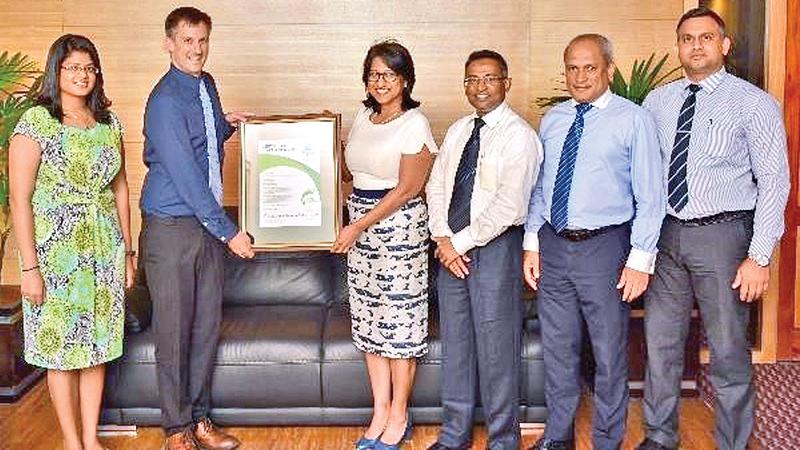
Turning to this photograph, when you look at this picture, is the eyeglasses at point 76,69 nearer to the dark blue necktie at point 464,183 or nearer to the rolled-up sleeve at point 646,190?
the dark blue necktie at point 464,183

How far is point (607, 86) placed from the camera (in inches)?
144

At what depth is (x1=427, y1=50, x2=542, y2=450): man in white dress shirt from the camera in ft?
12.0

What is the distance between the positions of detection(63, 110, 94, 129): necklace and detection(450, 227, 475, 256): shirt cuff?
4.45 feet

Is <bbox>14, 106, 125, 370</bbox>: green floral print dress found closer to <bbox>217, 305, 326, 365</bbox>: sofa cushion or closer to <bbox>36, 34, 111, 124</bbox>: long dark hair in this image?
<bbox>36, 34, 111, 124</bbox>: long dark hair

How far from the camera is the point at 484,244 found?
12.2 ft

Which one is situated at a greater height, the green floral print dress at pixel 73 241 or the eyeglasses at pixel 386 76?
the eyeglasses at pixel 386 76

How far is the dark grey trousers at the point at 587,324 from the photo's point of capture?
363 cm

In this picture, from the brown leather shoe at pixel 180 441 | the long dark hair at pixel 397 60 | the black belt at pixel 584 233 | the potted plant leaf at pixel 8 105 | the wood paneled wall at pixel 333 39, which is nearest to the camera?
the black belt at pixel 584 233

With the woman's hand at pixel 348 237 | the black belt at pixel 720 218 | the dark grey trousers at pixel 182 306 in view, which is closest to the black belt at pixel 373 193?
the woman's hand at pixel 348 237

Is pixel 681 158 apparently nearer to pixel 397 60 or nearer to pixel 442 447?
pixel 397 60

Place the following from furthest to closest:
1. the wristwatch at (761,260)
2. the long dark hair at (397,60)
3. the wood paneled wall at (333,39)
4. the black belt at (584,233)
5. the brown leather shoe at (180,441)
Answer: the wood paneled wall at (333,39), the brown leather shoe at (180,441), the long dark hair at (397,60), the black belt at (584,233), the wristwatch at (761,260)

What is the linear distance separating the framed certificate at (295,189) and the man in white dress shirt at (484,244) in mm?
444

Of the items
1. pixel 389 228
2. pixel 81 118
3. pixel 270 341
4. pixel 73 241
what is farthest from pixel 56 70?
pixel 270 341

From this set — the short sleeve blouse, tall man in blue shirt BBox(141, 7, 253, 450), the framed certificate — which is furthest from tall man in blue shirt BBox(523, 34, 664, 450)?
tall man in blue shirt BBox(141, 7, 253, 450)
